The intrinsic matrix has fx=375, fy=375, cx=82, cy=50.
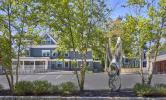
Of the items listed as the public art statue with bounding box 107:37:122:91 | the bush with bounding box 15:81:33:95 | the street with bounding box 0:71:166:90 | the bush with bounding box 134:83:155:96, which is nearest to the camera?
the bush with bounding box 134:83:155:96

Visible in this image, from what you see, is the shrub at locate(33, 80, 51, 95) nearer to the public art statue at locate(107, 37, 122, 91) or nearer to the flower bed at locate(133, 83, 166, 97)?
the public art statue at locate(107, 37, 122, 91)

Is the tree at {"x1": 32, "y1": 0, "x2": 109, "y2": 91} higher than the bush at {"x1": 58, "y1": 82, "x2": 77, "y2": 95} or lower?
higher

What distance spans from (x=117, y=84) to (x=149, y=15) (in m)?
3.25

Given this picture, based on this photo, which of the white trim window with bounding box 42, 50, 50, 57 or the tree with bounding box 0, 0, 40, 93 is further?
the white trim window with bounding box 42, 50, 50, 57

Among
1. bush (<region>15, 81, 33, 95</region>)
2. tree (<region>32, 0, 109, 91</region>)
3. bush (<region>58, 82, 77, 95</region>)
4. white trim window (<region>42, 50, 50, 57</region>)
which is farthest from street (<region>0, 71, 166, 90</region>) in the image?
white trim window (<region>42, 50, 50, 57</region>)

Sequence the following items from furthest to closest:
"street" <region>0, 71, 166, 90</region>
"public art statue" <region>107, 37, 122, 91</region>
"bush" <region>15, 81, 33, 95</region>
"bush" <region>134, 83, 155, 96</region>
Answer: "street" <region>0, 71, 166, 90</region> → "public art statue" <region>107, 37, 122, 91</region> → "bush" <region>15, 81, 33, 95</region> → "bush" <region>134, 83, 155, 96</region>

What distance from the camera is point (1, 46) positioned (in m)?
15.5

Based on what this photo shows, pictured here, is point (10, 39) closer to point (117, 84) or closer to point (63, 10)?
point (63, 10)

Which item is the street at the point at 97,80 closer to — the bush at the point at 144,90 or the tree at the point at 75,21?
the tree at the point at 75,21

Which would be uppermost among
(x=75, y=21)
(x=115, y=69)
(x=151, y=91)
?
(x=75, y=21)

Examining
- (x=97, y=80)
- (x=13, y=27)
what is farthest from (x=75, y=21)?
(x=97, y=80)

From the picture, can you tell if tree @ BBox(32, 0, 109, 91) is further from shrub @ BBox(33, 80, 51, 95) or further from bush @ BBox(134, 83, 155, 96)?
bush @ BBox(134, 83, 155, 96)

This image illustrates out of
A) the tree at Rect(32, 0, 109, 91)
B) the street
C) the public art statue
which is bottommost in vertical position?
the street

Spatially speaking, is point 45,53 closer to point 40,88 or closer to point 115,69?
point 115,69
